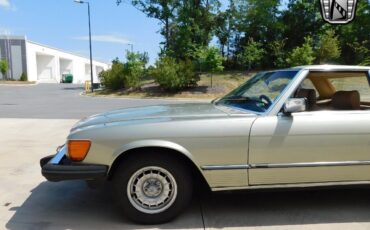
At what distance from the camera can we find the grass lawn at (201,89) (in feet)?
84.5

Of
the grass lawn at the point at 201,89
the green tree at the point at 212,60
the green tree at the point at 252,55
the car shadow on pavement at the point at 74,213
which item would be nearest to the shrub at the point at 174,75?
the grass lawn at the point at 201,89

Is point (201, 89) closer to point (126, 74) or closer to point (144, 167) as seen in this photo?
point (126, 74)

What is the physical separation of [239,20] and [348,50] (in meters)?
11.8

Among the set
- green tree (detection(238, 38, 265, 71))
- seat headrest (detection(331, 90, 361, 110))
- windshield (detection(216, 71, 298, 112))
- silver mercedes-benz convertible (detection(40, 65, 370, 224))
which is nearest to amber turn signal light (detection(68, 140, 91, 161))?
silver mercedes-benz convertible (detection(40, 65, 370, 224))

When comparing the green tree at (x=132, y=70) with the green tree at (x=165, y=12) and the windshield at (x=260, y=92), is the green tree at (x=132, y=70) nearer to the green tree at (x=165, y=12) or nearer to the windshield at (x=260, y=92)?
the green tree at (x=165, y=12)

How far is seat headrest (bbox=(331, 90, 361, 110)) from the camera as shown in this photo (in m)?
4.02

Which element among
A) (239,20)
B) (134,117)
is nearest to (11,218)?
(134,117)

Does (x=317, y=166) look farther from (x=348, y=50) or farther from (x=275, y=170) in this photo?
(x=348, y=50)

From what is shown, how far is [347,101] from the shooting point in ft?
13.3

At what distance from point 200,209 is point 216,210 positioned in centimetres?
17

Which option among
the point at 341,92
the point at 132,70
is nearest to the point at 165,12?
the point at 132,70

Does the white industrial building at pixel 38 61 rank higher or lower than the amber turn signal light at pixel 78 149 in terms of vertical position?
higher

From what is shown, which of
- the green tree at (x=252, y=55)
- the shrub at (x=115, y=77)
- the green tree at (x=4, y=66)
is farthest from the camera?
the green tree at (x=4, y=66)

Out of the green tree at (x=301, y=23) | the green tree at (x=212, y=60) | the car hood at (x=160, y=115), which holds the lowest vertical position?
the car hood at (x=160, y=115)
